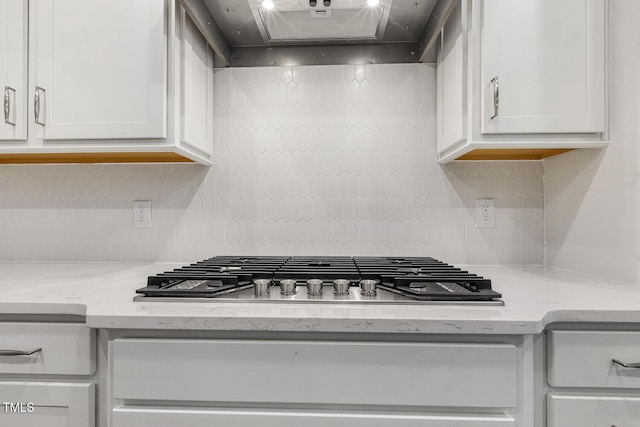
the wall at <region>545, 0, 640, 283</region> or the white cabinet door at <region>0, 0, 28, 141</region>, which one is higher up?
the white cabinet door at <region>0, 0, 28, 141</region>

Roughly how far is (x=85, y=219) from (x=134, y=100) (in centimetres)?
73

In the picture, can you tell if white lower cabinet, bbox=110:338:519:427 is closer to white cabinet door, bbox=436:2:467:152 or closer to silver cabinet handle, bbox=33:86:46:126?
white cabinet door, bbox=436:2:467:152

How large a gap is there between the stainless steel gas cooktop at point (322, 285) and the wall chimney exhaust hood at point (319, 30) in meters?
0.88

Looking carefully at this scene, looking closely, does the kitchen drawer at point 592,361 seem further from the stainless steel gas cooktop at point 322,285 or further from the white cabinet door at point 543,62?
the white cabinet door at point 543,62

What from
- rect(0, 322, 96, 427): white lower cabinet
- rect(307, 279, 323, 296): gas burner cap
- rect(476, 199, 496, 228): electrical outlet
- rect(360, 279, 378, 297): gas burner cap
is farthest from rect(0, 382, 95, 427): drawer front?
rect(476, 199, 496, 228): electrical outlet

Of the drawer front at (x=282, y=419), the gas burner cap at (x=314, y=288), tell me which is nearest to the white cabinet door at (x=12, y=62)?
the drawer front at (x=282, y=419)

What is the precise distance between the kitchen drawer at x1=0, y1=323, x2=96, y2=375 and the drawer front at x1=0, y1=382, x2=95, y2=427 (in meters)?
0.04

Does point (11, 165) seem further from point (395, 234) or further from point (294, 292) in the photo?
point (395, 234)

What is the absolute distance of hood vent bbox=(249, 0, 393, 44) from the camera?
131 cm

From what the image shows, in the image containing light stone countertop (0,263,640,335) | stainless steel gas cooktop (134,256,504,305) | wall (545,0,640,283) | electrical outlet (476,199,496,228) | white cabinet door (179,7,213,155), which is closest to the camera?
light stone countertop (0,263,640,335)

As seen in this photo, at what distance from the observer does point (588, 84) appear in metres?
1.26

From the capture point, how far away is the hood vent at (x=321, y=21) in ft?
4.29

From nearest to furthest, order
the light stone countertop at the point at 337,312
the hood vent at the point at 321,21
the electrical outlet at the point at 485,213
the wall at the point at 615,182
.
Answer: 1. the light stone countertop at the point at 337,312
2. the wall at the point at 615,182
3. the hood vent at the point at 321,21
4. the electrical outlet at the point at 485,213

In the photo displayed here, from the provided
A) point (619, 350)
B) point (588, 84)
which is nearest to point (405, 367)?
point (619, 350)
